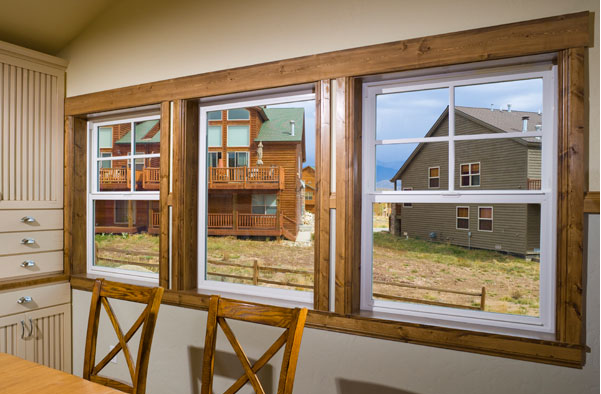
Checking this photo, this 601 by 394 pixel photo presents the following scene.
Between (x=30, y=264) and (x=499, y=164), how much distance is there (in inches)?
117

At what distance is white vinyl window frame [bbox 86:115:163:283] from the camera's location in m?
2.76

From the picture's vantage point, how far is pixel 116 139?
297 centimetres

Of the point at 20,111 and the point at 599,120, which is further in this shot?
the point at 20,111

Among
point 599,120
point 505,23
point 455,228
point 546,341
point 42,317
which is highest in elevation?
point 505,23

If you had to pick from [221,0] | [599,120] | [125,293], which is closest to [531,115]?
[599,120]

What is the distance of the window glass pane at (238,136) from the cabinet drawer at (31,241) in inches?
61.1

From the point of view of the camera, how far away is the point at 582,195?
1468 mm

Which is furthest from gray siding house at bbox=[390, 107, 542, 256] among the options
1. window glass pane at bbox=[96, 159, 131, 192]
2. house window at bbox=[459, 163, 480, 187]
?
window glass pane at bbox=[96, 159, 131, 192]

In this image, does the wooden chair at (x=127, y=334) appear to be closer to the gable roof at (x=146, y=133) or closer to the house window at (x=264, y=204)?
the house window at (x=264, y=204)

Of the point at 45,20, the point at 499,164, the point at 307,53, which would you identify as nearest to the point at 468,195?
the point at 499,164

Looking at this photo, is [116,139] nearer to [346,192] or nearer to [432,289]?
[346,192]

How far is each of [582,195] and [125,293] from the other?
73.0 inches

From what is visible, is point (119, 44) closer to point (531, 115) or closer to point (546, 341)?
point (531, 115)

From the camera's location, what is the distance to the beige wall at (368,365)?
1.49m
